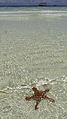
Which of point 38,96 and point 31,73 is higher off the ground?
point 38,96

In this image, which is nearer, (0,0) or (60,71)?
(60,71)

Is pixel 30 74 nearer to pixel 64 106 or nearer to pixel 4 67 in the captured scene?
pixel 4 67

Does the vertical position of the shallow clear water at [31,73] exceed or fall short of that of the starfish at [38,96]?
it falls short

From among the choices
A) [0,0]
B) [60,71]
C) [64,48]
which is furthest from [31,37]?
[0,0]

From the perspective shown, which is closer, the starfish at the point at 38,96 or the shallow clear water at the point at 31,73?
the shallow clear water at the point at 31,73

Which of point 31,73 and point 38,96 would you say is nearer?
point 38,96

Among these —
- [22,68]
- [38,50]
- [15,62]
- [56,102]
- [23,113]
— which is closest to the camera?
[23,113]

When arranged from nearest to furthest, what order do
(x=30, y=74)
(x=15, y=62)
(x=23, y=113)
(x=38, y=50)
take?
(x=23, y=113)
(x=30, y=74)
(x=15, y=62)
(x=38, y=50)

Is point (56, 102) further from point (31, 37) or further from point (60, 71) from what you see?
point (31, 37)

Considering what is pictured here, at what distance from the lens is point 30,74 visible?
14.6ft

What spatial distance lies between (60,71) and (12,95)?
4.49ft

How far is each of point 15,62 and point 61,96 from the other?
185 cm

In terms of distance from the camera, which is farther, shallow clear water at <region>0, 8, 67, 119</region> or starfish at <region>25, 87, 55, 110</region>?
starfish at <region>25, 87, 55, 110</region>

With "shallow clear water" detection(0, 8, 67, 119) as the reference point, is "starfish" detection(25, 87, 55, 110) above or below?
above
